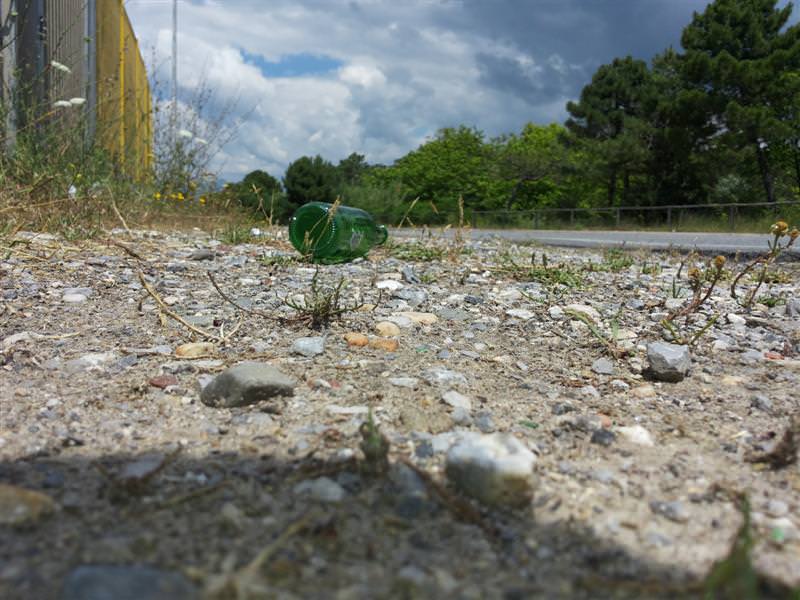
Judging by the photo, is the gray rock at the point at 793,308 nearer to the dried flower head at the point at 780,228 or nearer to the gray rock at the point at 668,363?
the dried flower head at the point at 780,228

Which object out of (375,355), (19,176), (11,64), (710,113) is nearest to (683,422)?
(375,355)

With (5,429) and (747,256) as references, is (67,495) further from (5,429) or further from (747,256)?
(747,256)

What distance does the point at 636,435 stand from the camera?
148 cm

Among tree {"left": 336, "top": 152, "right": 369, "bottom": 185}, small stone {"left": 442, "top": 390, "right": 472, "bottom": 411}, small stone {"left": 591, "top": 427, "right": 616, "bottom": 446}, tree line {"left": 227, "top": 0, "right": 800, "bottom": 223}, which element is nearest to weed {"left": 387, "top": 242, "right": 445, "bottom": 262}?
small stone {"left": 442, "top": 390, "right": 472, "bottom": 411}

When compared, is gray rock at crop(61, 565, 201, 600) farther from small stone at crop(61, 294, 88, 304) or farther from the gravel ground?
small stone at crop(61, 294, 88, 304)

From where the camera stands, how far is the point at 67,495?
109 cm

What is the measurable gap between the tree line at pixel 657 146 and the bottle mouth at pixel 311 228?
9723 mm

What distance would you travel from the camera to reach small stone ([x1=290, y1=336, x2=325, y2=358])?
78.7 inches

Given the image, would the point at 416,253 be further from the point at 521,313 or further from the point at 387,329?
the point at 387,329

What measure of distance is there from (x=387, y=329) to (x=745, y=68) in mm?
23355

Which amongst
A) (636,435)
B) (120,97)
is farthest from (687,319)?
(120,97)

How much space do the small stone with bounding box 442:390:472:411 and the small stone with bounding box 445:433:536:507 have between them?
1.36 ft

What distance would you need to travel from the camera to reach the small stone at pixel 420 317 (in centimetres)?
245

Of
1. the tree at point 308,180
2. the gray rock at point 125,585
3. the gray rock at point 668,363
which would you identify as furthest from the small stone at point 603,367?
the tree at point 308,180
